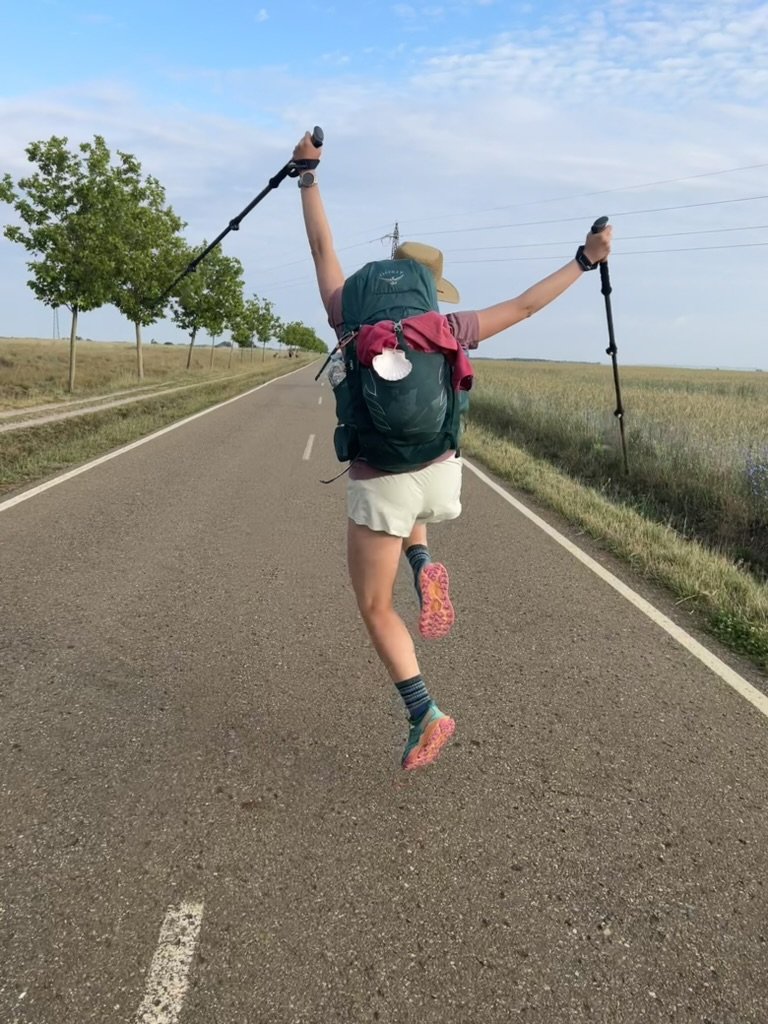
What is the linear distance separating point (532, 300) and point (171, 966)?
216cm

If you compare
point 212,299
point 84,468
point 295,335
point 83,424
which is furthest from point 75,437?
point 295,335

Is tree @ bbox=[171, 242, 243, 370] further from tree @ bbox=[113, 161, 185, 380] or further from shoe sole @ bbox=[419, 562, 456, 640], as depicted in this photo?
shoe sole @ bbox=[419, 562, 456, 640]

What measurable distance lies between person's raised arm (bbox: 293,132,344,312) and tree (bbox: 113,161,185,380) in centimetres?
2030

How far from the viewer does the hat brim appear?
2.44 m

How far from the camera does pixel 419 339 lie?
209 centimetres

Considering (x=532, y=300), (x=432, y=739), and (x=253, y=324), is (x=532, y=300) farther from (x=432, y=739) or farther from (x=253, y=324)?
(x=253, y=324)

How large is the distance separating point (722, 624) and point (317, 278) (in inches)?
142

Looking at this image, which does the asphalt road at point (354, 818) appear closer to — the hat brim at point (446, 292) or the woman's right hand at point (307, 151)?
the hat brim at point (446, 292)

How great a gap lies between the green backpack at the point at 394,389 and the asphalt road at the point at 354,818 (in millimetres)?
1314

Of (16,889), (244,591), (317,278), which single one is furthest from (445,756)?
(244,591)

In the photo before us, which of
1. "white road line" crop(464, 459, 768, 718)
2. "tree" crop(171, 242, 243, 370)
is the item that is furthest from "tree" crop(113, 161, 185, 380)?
"white road line" crop(464, 459, 768, 718)

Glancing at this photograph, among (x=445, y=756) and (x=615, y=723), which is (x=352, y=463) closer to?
(x=445, y=756)

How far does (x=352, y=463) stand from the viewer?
2.38 meters

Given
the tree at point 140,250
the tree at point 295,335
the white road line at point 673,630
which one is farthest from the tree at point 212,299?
the tree at point 295,335
